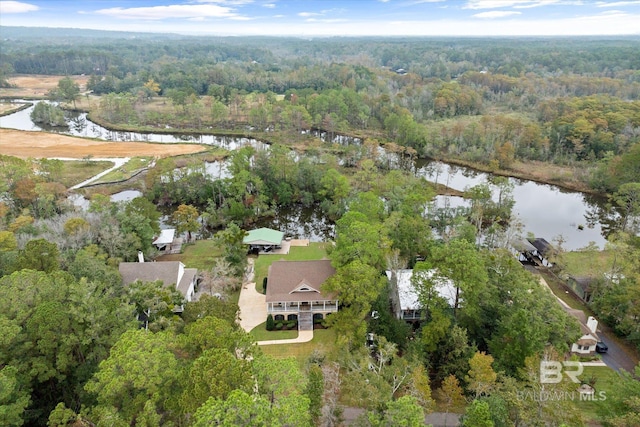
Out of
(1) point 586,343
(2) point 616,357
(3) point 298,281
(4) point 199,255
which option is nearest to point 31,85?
(4) point 199,255

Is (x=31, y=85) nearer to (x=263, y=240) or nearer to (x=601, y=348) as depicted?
(x=263, y=240)

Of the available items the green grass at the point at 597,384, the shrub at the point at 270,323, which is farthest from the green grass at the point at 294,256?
the green grass at the point at 597,384

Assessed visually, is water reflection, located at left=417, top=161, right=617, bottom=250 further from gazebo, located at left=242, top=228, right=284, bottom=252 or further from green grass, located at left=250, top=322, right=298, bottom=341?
green grass, located at left=250, top=322, right=298, bottom=341

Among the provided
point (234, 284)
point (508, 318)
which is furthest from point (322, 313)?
point (508, 318)

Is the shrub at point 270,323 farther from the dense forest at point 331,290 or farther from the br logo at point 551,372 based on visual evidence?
the br logo at point 551,372

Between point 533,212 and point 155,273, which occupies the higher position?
point 155,273
